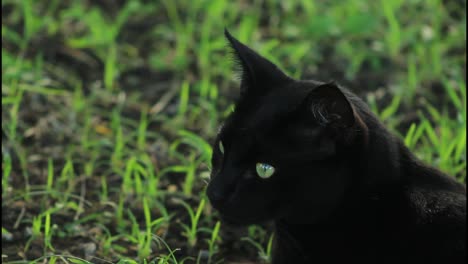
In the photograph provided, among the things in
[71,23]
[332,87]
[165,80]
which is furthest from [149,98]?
[332,87]

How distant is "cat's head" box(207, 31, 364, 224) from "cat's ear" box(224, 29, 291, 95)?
0.18 feet

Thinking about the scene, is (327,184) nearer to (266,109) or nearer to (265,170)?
(265,170)

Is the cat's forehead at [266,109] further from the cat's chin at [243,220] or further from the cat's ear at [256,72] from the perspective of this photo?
the cat's chin at [243,220]

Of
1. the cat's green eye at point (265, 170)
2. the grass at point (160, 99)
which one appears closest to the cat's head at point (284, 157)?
the cat's green eye at point (265, 170)

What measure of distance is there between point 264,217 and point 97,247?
1.03 metres

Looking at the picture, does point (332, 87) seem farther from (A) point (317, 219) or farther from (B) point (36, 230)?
(B) point (36, 230)

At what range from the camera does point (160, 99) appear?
185 inches

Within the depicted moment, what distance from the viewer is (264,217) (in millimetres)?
2693

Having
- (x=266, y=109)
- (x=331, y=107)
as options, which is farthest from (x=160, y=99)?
(x=331, y=107)

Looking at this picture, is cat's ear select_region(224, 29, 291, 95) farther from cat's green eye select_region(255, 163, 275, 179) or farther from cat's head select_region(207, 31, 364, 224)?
cat's green eye select_region(255, 163, 275, 179)

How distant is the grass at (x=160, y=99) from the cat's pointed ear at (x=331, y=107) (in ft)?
2.95

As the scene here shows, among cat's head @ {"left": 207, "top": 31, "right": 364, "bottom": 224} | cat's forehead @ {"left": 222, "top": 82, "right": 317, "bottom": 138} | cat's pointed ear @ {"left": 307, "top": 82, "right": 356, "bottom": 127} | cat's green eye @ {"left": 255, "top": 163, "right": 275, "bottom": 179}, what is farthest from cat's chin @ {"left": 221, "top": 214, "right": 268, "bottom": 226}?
cat's pointed ear @ {"left": 307, "top": 82, "right": 356, "bottom": 127}

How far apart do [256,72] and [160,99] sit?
1946 mm

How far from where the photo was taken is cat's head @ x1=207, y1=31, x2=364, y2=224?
2.58m
